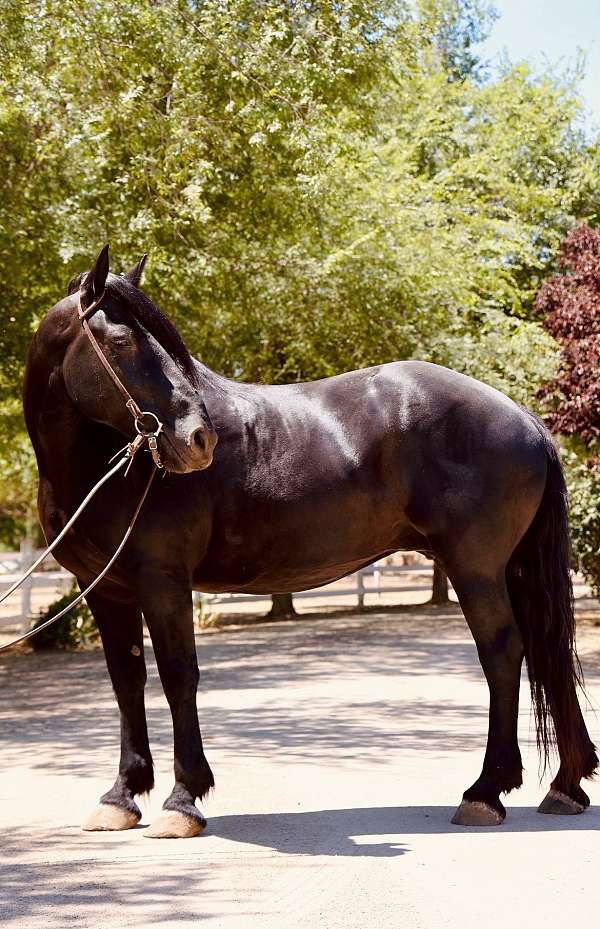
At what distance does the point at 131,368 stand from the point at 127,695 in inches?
59.6

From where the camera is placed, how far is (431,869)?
13.7 ft

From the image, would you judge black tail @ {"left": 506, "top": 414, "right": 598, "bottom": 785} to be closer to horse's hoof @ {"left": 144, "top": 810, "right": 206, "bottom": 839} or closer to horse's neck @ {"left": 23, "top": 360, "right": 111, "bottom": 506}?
horse's hoof @ {"left": 144, "top": 810, "right": 206, "bottom": 839}

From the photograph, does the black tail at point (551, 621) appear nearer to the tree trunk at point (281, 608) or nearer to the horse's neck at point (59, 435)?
the horse's neck at point (59, 435)

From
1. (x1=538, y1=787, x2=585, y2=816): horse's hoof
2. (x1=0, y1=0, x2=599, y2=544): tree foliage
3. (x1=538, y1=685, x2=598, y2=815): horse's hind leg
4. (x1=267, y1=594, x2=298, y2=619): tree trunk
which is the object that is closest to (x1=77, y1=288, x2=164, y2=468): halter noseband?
(x1=538, y1=685, x2=598, y2=815): horse's hind leg

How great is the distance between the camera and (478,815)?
4.86m

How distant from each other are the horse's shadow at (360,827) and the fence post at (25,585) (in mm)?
11676

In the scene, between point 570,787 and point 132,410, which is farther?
point 570,787

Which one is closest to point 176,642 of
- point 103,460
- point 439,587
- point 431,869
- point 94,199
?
point 103,460

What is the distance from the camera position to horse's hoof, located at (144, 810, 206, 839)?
15.4 ft

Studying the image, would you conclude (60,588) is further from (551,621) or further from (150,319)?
(150,319)

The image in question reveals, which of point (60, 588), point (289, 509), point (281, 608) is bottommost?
point (281, 608)

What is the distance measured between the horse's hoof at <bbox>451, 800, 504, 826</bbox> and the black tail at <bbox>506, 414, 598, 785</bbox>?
372mm

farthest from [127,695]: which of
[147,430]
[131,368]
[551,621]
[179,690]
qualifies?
[551,621]

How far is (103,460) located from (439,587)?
56.7 ft
